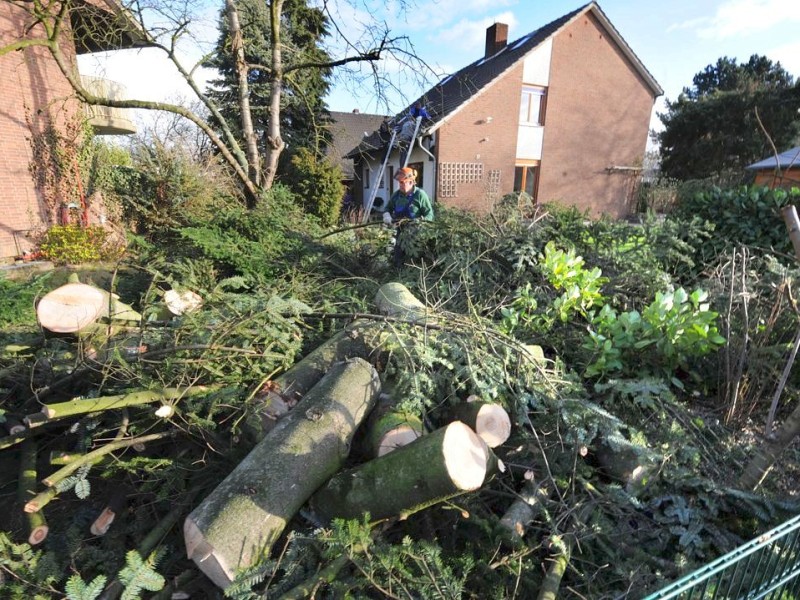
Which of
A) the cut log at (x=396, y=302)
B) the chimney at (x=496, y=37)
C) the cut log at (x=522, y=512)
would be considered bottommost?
the cut log at (x=522, y=512)

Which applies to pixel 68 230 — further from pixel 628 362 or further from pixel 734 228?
pixel 734 228

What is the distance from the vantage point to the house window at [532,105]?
16.5m

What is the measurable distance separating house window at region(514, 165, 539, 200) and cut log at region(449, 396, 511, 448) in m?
16.5

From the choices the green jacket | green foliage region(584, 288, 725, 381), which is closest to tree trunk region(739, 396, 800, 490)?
green foliage region(584, 288, 725, 381)

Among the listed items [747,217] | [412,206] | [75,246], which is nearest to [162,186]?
[75,246]

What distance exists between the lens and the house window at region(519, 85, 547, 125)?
54.3 feet

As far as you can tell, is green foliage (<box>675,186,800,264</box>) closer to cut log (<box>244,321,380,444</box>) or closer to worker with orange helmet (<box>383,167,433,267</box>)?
worker with orange helmet (<box>383,167,433,267</box>)

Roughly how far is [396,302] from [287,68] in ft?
20.0

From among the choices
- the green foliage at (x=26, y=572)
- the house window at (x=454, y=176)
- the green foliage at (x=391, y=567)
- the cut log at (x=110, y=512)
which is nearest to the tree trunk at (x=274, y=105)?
the cut log at (x=110, y=512)

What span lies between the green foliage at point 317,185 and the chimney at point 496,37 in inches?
440

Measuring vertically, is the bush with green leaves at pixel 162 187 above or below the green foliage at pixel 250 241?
above

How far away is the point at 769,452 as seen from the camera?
2.18 m

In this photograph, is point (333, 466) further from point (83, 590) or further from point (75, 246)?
point (75, 246)

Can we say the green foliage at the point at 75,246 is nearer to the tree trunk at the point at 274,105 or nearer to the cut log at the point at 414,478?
the tree trunk at the point at 274,105
